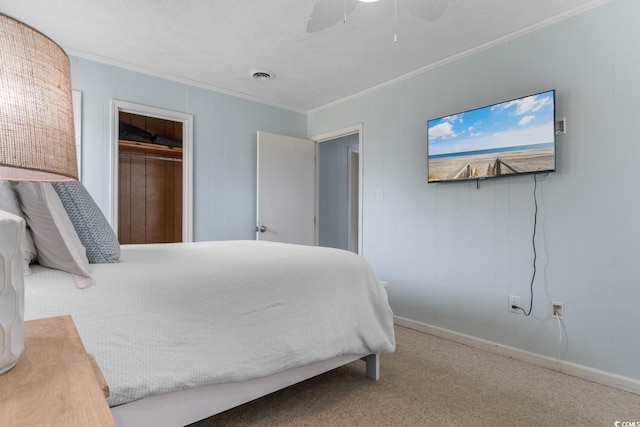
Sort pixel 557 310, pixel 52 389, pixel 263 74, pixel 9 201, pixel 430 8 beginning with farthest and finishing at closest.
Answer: pixel 263 74, pixel 557 310, pixel 430 8, pixel 9 201, pixel 52 389

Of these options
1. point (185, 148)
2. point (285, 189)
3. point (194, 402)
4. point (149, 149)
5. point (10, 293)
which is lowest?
point (194, 402)

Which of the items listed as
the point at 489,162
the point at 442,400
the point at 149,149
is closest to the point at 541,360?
the point at 442,400

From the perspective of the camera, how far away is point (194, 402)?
1.37 meters

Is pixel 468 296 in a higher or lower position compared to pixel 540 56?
lower

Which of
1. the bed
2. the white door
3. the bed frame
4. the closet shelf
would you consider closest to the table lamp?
the bed

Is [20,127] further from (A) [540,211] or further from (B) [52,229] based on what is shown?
(A) [540,211]

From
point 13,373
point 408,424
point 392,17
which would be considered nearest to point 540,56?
point 392,17

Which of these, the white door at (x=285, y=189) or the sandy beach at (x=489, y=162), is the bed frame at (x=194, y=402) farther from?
the white door at (x=285, y=189)

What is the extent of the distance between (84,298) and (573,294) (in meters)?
2.70

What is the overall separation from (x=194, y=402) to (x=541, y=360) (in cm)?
227

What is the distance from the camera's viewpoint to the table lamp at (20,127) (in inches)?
20.5

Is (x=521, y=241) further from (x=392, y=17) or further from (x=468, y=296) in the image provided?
(x=392, y=17)

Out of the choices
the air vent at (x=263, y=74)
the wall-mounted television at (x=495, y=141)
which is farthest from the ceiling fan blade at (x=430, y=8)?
the air vent at (x=263, y=74)

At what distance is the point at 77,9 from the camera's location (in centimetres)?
228
